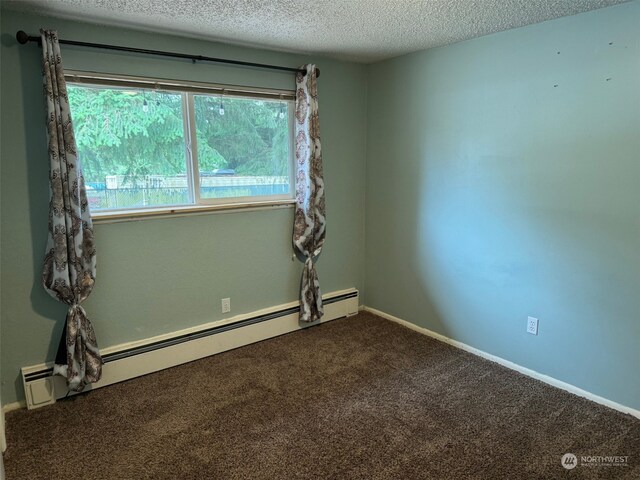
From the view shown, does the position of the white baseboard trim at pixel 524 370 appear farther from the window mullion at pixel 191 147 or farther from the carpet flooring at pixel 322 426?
the window mullion at pixel 191 147

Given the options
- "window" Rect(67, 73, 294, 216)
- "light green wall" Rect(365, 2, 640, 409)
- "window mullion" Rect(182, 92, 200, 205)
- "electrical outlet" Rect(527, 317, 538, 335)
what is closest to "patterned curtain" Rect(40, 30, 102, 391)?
"window" Rect(67, 73, 294, 216)

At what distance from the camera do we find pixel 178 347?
2932mm

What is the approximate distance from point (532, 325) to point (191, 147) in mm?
2600

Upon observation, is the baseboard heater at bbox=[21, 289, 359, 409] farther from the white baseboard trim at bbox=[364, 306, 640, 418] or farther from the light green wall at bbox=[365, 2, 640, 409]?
the light green wall at bbox=[365, 2, 640, 409]

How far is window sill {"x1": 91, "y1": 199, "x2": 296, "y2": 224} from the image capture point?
2.58 metres

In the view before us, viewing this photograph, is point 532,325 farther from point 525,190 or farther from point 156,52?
point 156,52

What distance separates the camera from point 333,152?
3578 mm

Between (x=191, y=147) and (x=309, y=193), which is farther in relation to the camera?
(x=309, y=193)

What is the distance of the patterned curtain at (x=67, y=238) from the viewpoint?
2242mm

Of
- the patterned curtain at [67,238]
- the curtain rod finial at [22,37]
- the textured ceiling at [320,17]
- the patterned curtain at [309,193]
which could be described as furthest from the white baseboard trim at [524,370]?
the curtain rod finial at [22,37]

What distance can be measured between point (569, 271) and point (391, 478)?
1.63 m

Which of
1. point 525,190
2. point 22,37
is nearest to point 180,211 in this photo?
point 22,37

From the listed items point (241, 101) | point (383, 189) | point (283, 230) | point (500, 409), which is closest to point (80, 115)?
point (241, 101)

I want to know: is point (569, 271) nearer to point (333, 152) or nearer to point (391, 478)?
point (391, 478)
